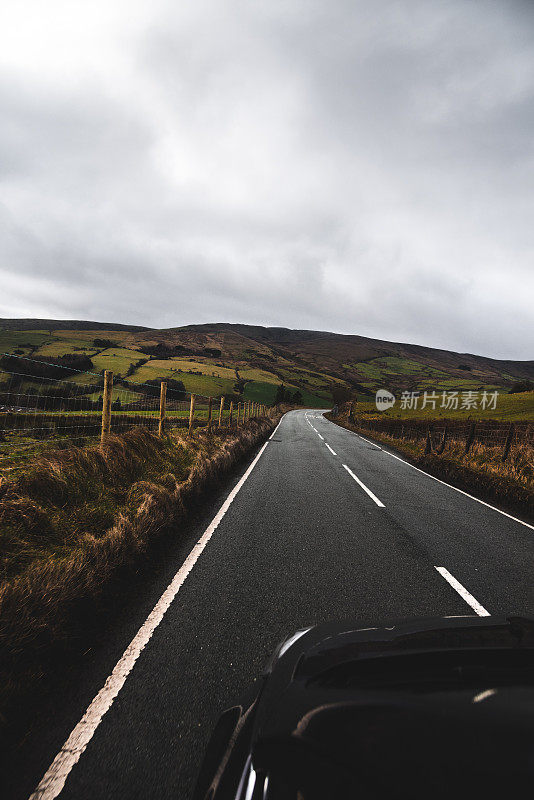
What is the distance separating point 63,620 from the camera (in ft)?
7.82

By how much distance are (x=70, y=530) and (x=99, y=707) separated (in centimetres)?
192

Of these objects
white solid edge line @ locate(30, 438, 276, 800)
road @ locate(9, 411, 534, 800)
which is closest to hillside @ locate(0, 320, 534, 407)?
road @ locate(9, 411, 534, 800)

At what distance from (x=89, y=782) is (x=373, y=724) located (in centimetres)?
166

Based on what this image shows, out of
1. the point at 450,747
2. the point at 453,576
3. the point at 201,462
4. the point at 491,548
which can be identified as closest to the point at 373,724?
the point at 450,747

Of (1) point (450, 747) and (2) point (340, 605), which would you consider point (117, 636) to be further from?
(1) point (450, 747)

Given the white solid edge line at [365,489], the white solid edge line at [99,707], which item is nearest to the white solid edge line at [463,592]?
the white solid edge line at [365,489]

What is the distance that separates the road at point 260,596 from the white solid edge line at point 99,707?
0.04ft

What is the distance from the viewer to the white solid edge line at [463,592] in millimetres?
3104

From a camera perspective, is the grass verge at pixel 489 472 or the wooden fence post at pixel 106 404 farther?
the grass verge at pixel 489 472

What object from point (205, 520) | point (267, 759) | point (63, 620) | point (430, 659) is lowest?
point (205, 520)

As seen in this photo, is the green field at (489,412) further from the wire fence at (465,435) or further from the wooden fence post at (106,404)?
the wooden fence post at (106,404)

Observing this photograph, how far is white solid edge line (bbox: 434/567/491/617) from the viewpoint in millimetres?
3104

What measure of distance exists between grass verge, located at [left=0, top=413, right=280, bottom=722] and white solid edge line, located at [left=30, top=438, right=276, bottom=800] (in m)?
0.42

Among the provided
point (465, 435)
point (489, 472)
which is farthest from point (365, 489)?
point (465, 435)
